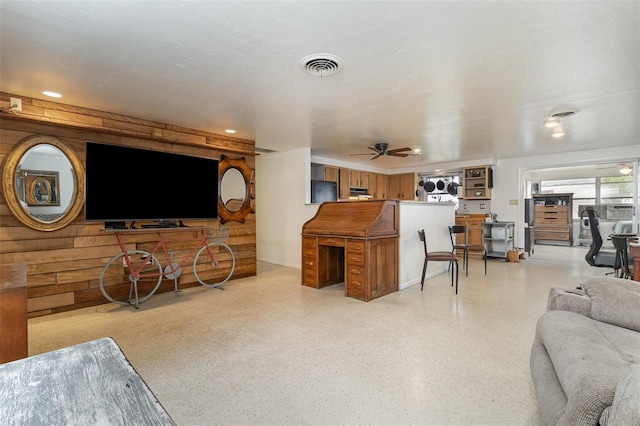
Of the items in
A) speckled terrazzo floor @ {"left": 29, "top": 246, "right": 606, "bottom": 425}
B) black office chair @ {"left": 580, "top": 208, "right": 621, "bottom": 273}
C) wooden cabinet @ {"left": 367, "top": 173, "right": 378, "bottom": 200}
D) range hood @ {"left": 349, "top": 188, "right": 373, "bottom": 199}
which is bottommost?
speckled terrazzo floor @ {"left": 29, "top": 246, "right": 606, "bottom": 425}

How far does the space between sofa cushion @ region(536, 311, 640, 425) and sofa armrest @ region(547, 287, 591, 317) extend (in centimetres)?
8

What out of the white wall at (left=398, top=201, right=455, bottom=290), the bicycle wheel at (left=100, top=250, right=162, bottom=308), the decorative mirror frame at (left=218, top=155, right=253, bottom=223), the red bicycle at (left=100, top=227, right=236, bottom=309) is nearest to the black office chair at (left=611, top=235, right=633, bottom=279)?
the white wall at (left=398, top=201, right=455, bottom=290)

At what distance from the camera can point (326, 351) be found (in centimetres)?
245

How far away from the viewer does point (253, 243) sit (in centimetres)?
527

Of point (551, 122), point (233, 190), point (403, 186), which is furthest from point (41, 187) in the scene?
point (403, 186)

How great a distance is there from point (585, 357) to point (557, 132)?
483cm

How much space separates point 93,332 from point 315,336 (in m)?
2.13

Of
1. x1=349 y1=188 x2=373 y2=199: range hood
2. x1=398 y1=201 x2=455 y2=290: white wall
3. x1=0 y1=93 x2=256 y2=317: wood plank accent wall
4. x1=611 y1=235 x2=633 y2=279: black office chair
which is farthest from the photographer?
x1=349 y1=188 x2=373 y2=199: range hood

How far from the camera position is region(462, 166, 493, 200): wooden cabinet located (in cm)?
735

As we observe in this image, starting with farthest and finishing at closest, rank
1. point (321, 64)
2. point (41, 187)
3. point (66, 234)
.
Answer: point (66, 234)
point (41, 187)
point (321, 64)

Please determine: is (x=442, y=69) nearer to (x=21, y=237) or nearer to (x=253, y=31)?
(x=253, y=31)

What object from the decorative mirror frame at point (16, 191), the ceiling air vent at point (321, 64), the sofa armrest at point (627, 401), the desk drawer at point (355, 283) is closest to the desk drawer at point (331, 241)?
the desk drawer at point (355, 283)

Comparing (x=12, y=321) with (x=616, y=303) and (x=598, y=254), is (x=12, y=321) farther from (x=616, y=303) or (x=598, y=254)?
(x=598, y=254)

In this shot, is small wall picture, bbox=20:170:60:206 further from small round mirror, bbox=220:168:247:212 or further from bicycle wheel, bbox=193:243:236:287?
small round mirror, bbox=220:168:247:212
